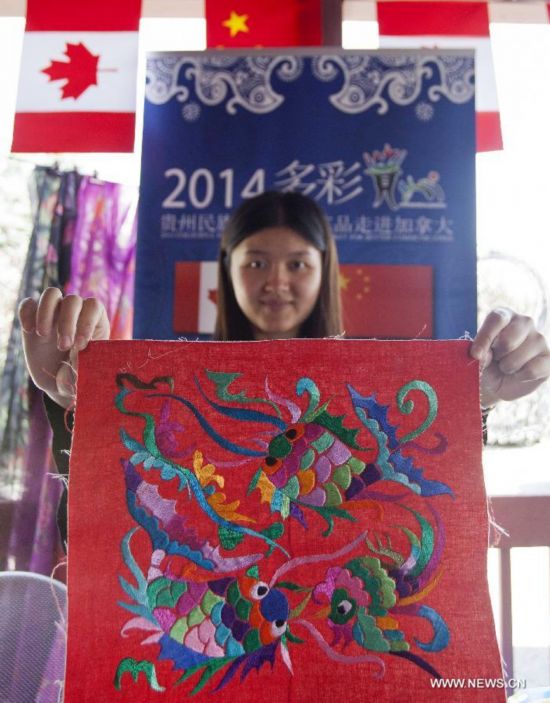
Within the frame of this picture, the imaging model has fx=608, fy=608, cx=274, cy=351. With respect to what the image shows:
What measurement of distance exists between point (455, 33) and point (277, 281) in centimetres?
139

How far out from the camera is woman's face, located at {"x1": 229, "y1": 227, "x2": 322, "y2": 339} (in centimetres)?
184

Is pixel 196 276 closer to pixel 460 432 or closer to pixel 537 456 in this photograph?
pixel 460 432

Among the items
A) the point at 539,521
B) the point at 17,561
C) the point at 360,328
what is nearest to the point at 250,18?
the point at 360,328

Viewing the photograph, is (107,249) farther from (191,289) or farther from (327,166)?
(327,166)

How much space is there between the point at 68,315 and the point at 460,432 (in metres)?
0.76

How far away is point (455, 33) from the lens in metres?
2.41

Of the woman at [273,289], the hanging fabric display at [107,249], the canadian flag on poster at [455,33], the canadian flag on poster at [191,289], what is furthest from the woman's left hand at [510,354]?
the hanging fabric display at [107,249]

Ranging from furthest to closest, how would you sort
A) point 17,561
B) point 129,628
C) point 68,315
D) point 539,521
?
point 17,561, point 539,521, point 68,315, point 129,628

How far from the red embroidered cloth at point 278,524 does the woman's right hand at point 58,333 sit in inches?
1.9

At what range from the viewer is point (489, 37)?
239 centimetres

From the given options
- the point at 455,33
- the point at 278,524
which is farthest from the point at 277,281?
the point at 455,33

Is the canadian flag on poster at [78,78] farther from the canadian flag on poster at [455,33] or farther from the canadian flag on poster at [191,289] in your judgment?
the canadian flag on poster at [455,33]

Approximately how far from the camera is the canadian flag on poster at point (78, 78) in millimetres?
2383

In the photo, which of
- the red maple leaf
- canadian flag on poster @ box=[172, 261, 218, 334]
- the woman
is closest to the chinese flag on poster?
the woman
